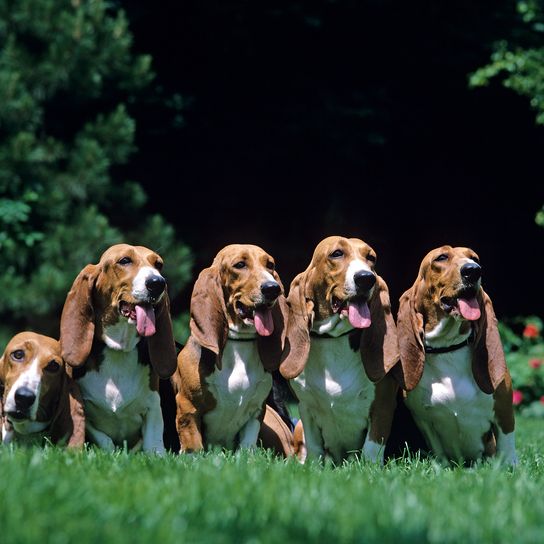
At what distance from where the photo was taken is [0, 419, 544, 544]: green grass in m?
2.99

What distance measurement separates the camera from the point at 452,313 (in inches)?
225

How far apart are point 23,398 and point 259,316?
1464mm

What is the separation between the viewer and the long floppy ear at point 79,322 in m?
5.52

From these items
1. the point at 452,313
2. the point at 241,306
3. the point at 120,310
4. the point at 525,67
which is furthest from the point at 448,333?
the point at 525,67

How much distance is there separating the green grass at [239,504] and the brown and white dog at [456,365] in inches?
41.6

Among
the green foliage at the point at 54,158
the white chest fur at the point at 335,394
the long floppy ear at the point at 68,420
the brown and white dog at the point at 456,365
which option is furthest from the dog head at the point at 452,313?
the green foliage at the point at 54,158

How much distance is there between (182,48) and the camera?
15164 mm

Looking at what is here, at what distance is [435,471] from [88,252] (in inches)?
294

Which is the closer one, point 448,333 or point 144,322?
point 144,322

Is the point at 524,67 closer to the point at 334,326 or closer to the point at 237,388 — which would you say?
the point at 334,326

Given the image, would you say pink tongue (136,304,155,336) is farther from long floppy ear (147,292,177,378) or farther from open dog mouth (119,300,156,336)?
long floppy ear (147,292,177,378)

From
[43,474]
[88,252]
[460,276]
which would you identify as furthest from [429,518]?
[88,252]

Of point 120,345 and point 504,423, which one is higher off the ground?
point 120,345

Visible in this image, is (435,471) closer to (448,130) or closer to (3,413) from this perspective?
(3,413)
